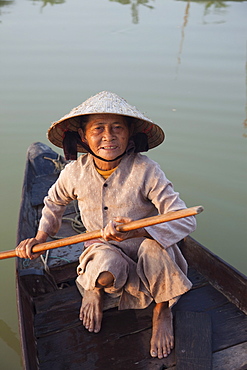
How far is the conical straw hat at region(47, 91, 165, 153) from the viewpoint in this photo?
6.72ft

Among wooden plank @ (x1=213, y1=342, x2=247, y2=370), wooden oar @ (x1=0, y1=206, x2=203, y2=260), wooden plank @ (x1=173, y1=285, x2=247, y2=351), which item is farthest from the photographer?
wooden plank @ (x1=173, y1=285, x2=247, y2=351)

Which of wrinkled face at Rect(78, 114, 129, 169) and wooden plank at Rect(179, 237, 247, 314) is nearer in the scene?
wrinkled face at Rect(78, 114, 129, 169)

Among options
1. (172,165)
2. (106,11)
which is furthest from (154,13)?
(172,165)

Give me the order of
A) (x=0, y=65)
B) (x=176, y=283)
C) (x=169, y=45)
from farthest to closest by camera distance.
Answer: (x=169, y=45) < (x=0, y=65) < (x=176, y=283)

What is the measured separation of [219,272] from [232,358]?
→ 529 millimetres

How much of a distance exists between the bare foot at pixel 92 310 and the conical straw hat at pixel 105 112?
742 millimetres

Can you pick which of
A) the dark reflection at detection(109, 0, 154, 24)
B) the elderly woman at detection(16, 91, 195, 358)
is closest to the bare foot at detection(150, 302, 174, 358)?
the elderly woman at detection(16, 91, 195, 358)

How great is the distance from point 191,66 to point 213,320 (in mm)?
6113

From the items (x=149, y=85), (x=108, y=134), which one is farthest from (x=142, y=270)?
(x=149, y=85)

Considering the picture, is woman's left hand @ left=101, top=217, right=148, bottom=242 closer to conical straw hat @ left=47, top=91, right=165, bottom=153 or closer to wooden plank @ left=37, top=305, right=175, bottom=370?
conical straw hat @ left=47, top=91, right=165, bottom=153

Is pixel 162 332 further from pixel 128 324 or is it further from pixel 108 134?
pixel 108 134

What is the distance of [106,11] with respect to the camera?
11891 mm

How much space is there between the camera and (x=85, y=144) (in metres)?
2.27

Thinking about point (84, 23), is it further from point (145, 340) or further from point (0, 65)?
point (145, 340)
